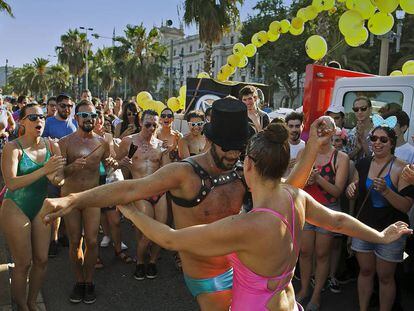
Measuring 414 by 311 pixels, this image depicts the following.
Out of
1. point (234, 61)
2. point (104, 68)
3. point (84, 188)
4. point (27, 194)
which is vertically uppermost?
point (104, 68)

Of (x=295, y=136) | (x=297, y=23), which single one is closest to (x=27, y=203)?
(x=295, y=136)

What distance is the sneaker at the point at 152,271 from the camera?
15.8 ft

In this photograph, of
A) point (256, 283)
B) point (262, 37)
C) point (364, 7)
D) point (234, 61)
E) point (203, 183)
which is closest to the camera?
point (256, 283)

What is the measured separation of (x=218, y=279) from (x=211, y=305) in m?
0.17

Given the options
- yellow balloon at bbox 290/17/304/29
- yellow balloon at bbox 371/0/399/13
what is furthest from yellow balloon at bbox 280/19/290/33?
yellow balloon at bbox 371/0/399/13

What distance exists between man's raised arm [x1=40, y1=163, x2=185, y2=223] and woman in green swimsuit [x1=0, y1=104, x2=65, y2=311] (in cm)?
129

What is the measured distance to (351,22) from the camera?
21.8 feet

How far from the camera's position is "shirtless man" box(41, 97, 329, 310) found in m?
2.35

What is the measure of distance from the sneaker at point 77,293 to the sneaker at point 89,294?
40 mm

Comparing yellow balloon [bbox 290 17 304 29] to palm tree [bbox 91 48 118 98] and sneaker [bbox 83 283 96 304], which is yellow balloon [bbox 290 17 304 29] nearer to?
sneaker [bbox 83 283 96 304]

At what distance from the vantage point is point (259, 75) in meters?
42.9

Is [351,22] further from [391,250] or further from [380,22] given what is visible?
[391,250]

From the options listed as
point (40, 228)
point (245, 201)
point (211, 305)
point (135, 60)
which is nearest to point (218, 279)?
point (211, 305)

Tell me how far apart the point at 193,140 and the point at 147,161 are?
27.9 inches
